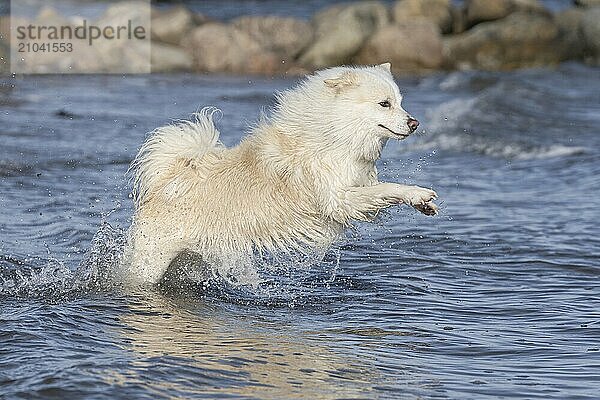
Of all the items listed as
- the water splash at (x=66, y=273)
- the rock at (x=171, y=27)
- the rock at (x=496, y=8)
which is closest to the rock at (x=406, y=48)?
the rock at (x=496, y=8)

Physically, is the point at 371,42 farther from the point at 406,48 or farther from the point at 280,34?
the point at 280,34

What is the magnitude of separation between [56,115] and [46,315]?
8.78 m

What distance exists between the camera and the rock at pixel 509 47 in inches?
928

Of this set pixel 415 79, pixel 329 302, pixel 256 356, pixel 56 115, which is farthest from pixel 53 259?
pixel 415 79

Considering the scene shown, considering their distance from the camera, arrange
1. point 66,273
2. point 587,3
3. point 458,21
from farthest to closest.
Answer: point 587,3 → point 458,21 → point 66,273

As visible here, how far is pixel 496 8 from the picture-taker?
81.8 feet

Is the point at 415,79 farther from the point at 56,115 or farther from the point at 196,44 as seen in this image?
the point at 56,115

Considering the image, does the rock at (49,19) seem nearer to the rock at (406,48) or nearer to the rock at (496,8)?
the rock at (406,48)

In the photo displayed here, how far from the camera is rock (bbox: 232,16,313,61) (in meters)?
23.8

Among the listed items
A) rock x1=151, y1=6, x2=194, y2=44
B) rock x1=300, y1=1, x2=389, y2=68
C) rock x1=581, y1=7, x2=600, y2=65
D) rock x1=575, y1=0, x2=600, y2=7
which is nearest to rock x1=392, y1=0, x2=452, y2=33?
rock x1=300, y1=1, x2=389, y2=68

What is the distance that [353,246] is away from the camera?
8.50 m

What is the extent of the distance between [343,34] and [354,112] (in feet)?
57.4

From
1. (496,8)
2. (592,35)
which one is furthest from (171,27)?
(592,35)

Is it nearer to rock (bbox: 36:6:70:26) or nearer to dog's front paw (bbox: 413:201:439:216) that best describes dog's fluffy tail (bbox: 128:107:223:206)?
dog's front paw (bbox: 413:201:439:216)
